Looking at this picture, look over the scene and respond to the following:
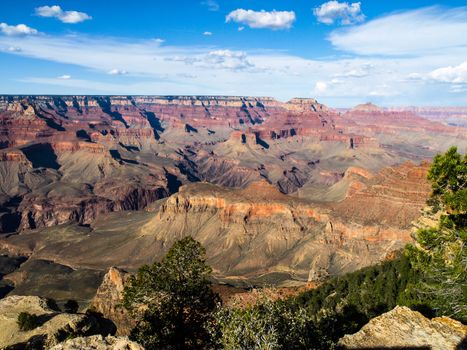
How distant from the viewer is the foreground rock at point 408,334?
25550mm

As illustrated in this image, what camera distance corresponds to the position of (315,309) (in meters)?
65.8

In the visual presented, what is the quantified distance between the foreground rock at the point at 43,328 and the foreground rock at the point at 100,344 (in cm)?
1617

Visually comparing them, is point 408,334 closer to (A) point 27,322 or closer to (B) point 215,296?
(B) point 215,296

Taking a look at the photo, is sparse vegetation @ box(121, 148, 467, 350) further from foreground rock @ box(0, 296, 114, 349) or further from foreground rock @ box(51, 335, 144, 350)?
foreground rock @ box(0, 296, 114, 349)

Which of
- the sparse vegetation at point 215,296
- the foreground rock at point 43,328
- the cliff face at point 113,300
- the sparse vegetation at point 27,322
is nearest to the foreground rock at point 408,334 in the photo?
the sparse vegetation at point 215,296

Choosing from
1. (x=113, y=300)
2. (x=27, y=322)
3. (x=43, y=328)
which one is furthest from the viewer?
(x=113, y=300)

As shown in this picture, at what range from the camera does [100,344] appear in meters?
20.5

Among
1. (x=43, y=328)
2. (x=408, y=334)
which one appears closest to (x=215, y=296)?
(x=408, y=334)

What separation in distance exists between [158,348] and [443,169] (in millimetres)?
23433

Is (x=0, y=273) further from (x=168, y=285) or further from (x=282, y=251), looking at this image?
(x=168, y=285)

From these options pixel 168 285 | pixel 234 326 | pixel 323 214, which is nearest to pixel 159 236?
pixel 323 214

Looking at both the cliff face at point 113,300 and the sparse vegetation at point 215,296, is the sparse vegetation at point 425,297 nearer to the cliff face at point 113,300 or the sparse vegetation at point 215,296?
the sparse vegetation at point 215,296

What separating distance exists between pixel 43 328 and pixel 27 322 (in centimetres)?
211

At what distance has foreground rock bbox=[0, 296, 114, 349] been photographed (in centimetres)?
3631
